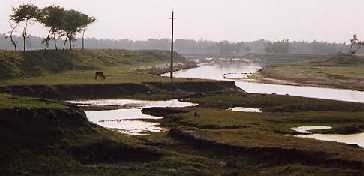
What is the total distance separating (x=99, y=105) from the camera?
256ft

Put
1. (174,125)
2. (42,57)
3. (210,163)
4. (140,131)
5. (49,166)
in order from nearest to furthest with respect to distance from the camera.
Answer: (49,166) → (210,163) → (140,131) → (174,125) → (42,57)

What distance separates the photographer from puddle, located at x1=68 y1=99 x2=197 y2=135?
5889cm

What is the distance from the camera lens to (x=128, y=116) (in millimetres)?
69250

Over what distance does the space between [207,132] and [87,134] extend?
11592 mm

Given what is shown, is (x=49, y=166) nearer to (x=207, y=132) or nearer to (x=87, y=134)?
(x=87, y=134)

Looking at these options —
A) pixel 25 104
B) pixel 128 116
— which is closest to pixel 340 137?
pixel 128 116

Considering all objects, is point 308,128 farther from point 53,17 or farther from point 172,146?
point 53,17

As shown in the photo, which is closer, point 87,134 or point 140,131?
point 87,134

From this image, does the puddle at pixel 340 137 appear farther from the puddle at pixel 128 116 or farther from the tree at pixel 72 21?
the tree at pixel 72 21

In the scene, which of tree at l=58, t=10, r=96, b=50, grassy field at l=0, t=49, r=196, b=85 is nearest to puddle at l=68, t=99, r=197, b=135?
grassy field at l=0, t=49, r=196, b=85

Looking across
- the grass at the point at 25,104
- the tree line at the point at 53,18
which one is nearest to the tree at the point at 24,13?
the tree line at the point at 53,18

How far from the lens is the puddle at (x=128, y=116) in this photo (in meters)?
58.9

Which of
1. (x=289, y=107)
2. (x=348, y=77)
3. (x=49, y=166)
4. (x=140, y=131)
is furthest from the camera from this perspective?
(x=348, y=77)

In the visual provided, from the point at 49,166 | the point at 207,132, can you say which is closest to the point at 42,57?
the point at 207,132
